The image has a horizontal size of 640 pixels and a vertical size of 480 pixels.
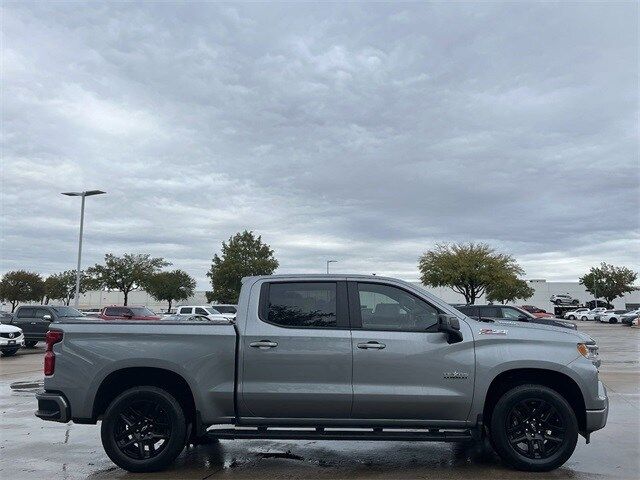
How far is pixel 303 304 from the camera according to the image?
22.5ft

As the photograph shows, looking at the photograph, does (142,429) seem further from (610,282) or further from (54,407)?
(610,282)

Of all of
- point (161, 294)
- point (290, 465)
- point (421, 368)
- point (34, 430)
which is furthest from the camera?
point (161, 294)

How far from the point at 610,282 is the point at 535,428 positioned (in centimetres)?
10476

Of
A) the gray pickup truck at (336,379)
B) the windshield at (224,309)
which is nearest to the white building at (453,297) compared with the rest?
the windshield at (224,309)

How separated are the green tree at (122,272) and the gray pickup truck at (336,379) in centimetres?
5927

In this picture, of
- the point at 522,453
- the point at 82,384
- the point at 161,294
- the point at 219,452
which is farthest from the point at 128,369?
the point at 161,294

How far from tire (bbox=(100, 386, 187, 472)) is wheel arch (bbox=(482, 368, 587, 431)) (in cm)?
314

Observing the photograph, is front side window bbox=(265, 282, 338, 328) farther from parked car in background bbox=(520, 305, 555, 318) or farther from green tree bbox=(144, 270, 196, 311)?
green tree bbox=(144, 270, 196, 311)

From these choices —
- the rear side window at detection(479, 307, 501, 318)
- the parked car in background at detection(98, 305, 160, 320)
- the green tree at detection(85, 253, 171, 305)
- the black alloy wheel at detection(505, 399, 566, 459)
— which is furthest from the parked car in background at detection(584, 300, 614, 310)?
the black alloy wheel at detection(505, 399, 566, 459)

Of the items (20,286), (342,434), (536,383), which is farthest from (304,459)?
(20,286)

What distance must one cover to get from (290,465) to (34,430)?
4.10 meters

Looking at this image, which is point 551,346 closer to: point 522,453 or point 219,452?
point 522,453

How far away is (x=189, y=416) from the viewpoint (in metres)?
6.87

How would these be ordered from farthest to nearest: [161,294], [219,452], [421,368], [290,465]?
[161,294], [219,452], [290,465], [421,368]
